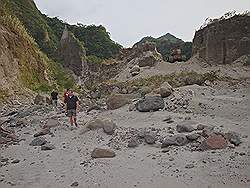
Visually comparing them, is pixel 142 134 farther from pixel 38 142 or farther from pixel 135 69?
pixel 135 69

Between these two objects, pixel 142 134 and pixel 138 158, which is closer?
pixel 138 158

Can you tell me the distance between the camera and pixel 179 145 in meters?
8.02

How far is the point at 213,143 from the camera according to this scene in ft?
25.1

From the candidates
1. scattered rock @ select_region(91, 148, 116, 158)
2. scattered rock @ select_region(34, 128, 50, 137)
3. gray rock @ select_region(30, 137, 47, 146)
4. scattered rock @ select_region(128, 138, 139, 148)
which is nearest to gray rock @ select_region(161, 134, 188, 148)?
scattered rock @ select_region(128, 138, 139, 148)

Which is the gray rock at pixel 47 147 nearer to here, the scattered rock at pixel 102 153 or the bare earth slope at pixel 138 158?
the bare earth slope at pixel 138 158

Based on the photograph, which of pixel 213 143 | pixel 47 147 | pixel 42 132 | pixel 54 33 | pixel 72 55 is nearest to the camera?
pixel 213 143

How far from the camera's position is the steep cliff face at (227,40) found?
2012 cm

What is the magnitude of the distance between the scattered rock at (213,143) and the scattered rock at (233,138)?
15 cm

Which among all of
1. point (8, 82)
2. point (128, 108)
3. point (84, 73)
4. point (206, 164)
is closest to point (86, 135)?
point (128, 108)

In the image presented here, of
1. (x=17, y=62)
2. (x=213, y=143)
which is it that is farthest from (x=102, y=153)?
(x=17, y=62)

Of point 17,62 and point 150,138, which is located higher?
point 17,62

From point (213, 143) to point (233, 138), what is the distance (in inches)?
19.3

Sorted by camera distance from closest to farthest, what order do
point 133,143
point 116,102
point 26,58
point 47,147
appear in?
point 133,143
point 47,147
point 116,102
point 26,58

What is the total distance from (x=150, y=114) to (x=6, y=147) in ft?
12.4
